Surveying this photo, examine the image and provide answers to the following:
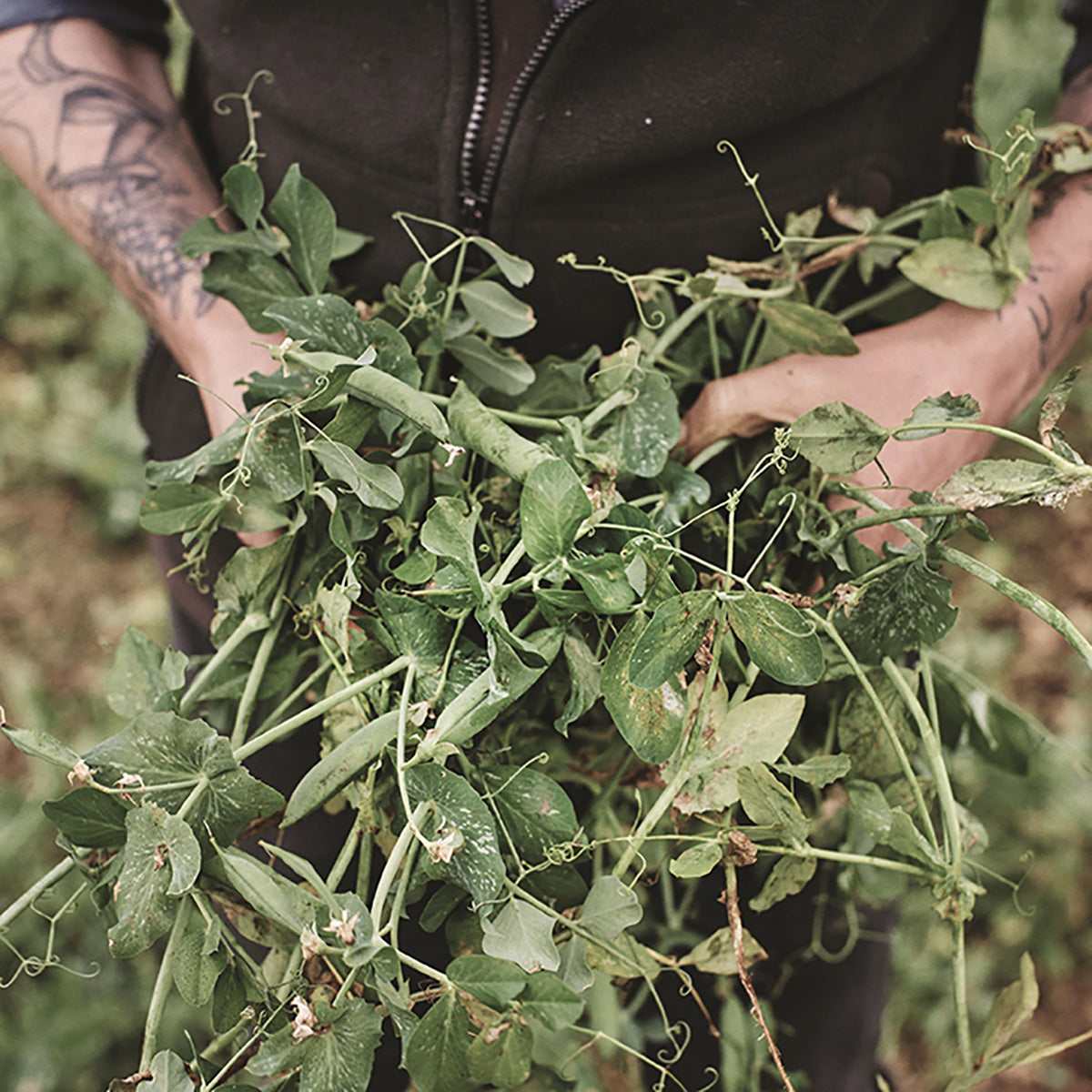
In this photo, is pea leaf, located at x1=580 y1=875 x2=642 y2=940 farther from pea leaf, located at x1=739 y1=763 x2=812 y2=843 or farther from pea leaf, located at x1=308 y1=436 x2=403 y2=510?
pea leaf, located at x1=308 y1=436 x2=403 y2=510

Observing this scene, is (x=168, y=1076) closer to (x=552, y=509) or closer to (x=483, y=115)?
(x=552, y=509)

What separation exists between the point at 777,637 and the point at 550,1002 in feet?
0.59

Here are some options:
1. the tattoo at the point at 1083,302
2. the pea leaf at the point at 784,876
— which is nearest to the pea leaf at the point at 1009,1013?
the pea leaf at the point at 784,876

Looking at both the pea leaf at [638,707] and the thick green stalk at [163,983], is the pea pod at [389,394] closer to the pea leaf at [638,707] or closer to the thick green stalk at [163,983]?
the pea leaf at [638,707]

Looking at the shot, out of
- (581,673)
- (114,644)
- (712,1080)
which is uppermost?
(581,673)

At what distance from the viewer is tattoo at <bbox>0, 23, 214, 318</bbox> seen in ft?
2.28

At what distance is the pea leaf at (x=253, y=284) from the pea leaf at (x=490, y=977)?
351 mm

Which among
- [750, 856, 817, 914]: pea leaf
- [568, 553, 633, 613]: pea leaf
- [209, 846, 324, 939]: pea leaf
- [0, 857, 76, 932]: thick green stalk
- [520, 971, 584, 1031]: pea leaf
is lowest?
[750, 856, 817, 914]: pea leaf

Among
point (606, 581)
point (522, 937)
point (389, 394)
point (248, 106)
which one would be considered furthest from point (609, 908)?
point (248, 106)

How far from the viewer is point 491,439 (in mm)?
481

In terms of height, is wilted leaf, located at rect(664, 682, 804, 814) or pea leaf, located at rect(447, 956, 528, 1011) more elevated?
wilted leaf, located at rect(664, 682, 804, 814)

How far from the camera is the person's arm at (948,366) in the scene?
22.1 inches

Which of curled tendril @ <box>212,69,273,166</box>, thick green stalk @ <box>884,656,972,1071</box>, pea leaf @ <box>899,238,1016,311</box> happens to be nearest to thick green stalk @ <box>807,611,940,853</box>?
thick green stalk @ <box>884,656,972,1071</box>

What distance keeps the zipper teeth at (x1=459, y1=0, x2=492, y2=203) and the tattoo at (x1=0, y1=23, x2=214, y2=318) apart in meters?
0.20
